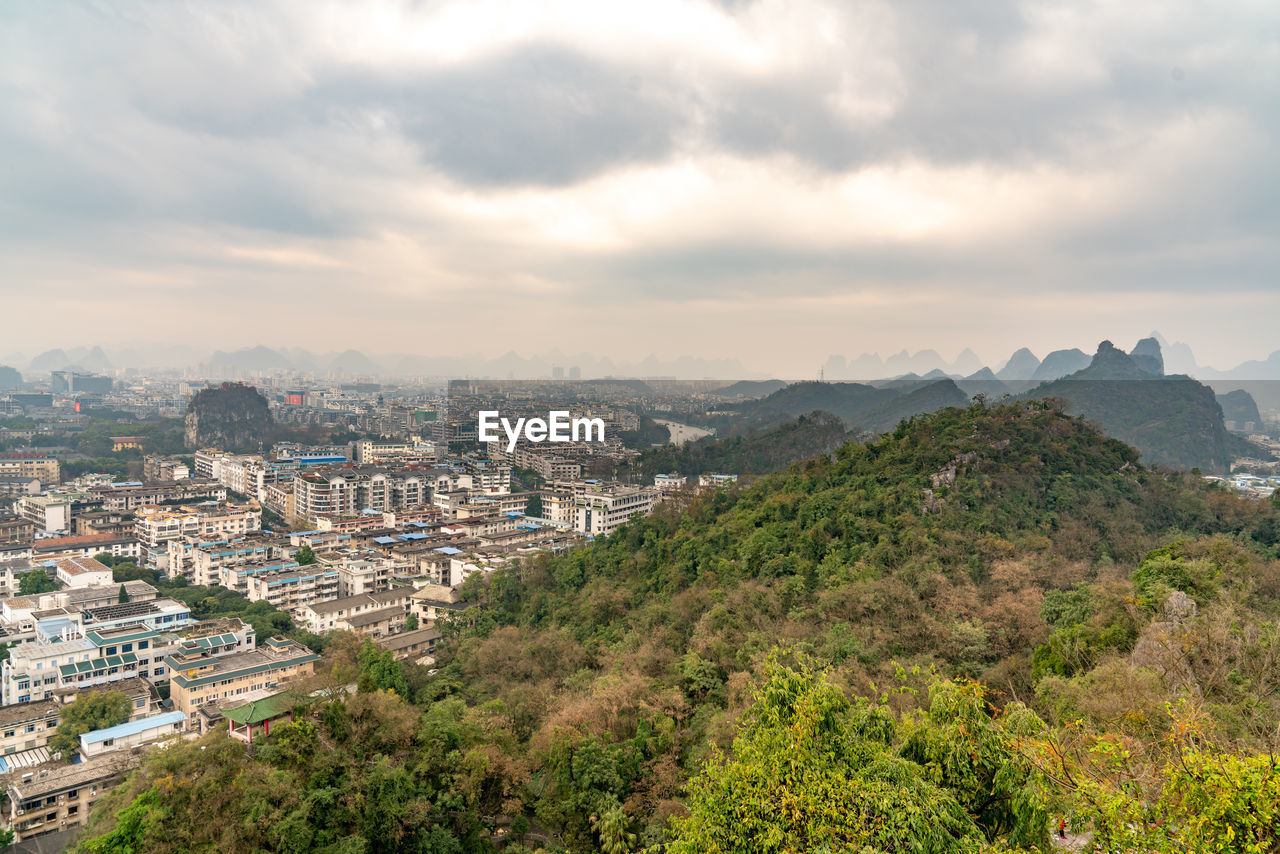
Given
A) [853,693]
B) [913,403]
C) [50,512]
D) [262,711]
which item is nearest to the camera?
[853,693]

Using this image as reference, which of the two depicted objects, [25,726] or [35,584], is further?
[35,584]

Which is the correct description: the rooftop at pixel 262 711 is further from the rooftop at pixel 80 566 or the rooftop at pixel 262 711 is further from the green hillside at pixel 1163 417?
the green hillside at pixel 1163 417

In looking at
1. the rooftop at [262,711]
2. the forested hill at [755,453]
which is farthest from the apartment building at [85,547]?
the forested hill at [755,453]

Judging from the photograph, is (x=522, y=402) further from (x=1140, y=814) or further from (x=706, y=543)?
Result: (x=1140, y=814)

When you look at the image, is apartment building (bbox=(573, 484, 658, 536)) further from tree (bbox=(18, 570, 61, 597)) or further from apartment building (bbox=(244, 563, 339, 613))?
tree (bbox=(18, 570, 61, 597))

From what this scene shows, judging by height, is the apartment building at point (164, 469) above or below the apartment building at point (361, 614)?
above

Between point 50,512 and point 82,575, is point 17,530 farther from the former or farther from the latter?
point 82,575

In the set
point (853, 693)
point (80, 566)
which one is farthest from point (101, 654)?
point (853, 693)
